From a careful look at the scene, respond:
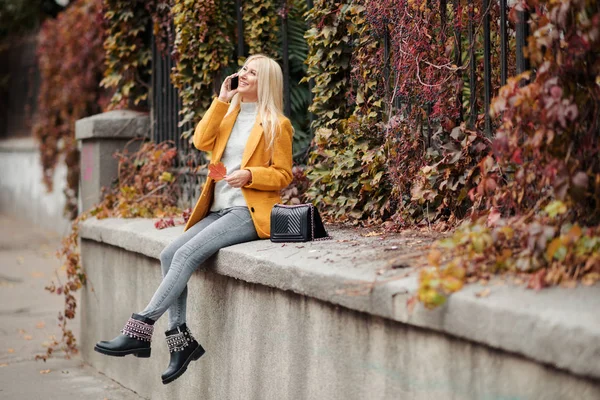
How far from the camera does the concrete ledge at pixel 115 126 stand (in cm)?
702

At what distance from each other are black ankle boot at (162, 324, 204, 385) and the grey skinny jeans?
0.05 m

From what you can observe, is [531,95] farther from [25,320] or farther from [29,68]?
[29,68]

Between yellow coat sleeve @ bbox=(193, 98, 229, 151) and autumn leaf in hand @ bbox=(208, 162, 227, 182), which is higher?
yellow coat sleeve @ bbox=(193, 98, 229, 151)

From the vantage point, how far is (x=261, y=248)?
4109 mm

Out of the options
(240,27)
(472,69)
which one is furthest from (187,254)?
(240,27)

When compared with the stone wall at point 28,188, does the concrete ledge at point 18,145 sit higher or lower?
higher

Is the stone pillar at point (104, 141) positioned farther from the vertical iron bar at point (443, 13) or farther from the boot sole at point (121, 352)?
the vertical iron bar at point (443, 13)

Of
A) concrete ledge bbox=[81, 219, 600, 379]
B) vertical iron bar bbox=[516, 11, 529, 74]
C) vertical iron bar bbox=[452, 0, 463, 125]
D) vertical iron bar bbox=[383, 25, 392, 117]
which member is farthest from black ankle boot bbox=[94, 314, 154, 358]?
vertical iron bar bbox=[516, 11, 529, 74]

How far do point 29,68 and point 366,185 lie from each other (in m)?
13.4

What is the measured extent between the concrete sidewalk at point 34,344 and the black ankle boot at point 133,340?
4.67 feet

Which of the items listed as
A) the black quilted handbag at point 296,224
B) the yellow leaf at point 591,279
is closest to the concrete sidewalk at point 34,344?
the black quilted handbag at point 296,224

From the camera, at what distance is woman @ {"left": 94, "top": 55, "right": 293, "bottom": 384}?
4254mm

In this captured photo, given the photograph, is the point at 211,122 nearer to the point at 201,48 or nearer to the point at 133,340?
the point at 133,340

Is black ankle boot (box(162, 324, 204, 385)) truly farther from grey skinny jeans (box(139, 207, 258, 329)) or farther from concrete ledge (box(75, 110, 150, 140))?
concrete ledge (box(75, 110, 150, 140))
